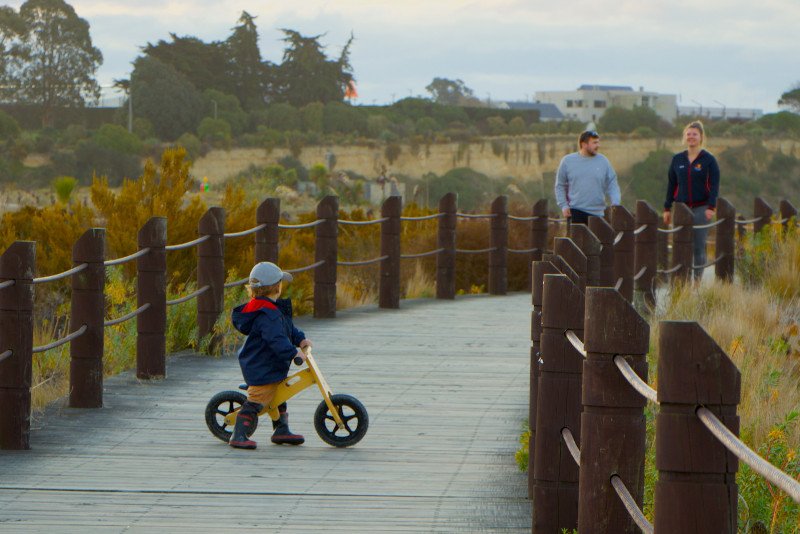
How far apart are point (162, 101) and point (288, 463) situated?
73.0 m

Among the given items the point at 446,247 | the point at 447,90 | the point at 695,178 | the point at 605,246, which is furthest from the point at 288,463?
the point at 447,90

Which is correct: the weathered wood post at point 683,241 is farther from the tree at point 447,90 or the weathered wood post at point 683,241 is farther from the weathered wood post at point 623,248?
the tree at point 447,90

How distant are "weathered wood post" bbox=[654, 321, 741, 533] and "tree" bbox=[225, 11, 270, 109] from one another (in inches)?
3434

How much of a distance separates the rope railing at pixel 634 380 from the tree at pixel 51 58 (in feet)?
268

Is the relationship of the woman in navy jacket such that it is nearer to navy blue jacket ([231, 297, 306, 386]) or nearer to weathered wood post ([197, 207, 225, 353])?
weathered wood post ([197, 207, 225, 353])

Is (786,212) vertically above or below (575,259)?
below

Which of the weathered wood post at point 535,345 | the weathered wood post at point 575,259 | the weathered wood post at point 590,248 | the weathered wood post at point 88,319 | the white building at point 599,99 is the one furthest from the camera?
the white building at point 599,99

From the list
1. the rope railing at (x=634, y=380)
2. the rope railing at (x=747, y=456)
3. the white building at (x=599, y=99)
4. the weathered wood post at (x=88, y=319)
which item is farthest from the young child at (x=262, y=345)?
the white building at (x=599, y=99)

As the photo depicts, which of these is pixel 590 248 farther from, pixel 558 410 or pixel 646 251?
pixel 646 251

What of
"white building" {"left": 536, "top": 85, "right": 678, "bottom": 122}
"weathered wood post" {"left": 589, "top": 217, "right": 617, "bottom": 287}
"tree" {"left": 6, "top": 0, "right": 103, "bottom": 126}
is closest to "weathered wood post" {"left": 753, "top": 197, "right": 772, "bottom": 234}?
"weathered wood post" {"left": 589, "top": 217, "right": 617, "bottom": 287}

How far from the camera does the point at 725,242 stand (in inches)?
626

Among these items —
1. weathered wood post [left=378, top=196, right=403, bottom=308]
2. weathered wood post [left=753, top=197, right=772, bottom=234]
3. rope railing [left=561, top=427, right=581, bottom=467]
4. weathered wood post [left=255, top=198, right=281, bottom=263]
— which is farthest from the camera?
weathered wood post [left=753, top=197, right=772, bottom=234]

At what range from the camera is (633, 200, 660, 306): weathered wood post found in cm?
1377

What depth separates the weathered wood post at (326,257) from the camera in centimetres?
1347
